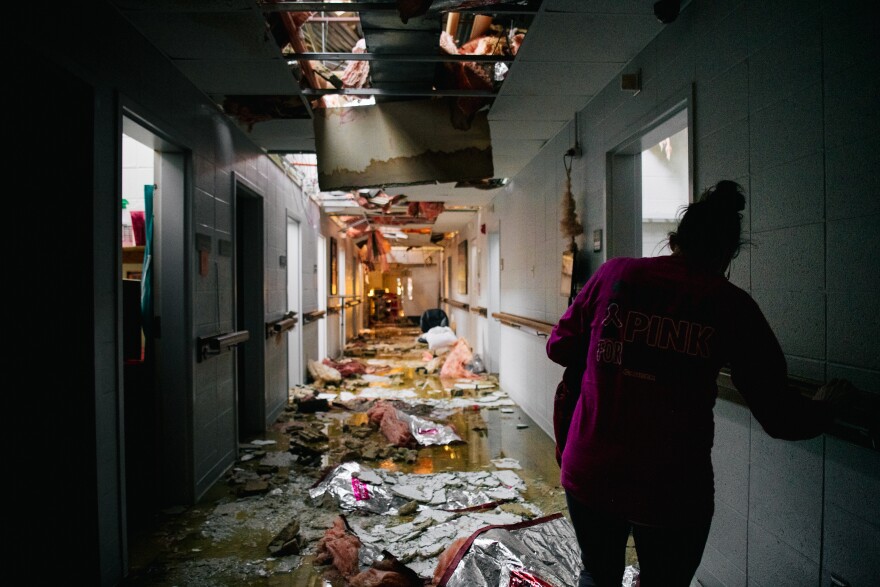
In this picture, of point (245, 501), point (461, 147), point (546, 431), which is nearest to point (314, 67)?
point (461, 147)

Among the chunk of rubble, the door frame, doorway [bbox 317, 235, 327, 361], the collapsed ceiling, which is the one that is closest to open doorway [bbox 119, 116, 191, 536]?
the collapsed ceiling

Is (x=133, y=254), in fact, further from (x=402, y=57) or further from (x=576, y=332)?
(x=576, y=332)

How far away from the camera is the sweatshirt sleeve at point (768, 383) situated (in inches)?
47.8

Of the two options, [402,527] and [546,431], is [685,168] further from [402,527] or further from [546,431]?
[402,527]

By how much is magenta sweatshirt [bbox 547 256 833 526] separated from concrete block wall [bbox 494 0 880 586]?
0.50 metres

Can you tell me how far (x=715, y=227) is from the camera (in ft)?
4.31

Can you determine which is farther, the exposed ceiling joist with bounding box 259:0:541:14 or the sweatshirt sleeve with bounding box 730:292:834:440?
the exposed ceiling joist with bounding box 259:0:541:14

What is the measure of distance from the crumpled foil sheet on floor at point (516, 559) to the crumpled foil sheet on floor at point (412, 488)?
0.72 m

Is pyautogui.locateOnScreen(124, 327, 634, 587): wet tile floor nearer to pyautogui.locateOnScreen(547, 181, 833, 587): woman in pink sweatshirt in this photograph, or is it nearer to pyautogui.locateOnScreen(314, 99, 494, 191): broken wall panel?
pyautogui.locateOnScreen(547, 181, 833, 587): woman in pink sweatshirt

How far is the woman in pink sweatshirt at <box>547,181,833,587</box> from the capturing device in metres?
1.24

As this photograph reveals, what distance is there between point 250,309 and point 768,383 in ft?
15.3

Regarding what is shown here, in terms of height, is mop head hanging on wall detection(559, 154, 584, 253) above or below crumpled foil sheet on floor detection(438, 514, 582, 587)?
above

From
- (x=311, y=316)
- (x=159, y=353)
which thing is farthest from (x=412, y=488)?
(x=311, y=316)

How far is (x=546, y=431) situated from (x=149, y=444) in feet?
11.3
